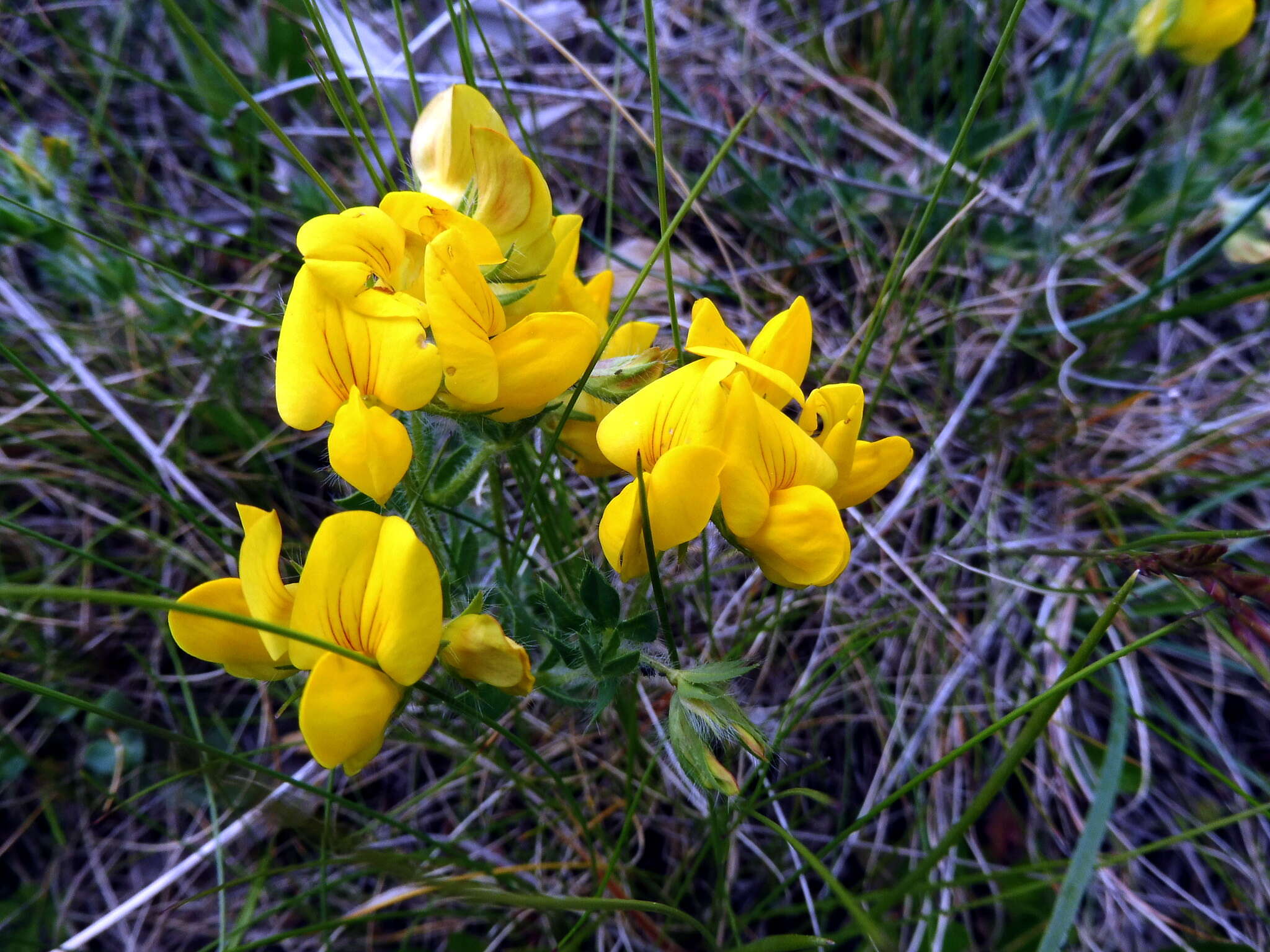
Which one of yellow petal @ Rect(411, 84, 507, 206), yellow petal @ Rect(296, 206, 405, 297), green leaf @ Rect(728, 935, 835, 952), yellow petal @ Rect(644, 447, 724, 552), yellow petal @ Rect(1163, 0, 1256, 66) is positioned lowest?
green leaf @ Rect(728, 935, 835, 952)

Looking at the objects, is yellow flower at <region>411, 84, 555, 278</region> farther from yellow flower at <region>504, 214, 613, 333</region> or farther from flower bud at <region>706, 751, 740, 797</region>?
flower bud at <region>706, 751, 740, 797</region>

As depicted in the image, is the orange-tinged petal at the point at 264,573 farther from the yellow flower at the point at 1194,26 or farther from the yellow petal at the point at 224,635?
the yellow flower at the point at 1194,26

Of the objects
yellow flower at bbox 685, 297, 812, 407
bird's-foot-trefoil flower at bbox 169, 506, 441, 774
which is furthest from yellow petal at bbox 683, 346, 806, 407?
bird's-foot-trefoil flower at bbox 169, 506, 441, 774

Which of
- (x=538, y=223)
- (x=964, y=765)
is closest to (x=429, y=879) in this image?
(x=538, y=223)

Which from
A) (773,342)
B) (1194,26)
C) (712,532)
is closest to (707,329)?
(773,342)

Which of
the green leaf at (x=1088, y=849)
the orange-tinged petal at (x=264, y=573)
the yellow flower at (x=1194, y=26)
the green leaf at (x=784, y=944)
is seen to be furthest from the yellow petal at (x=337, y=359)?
the yellow flower at (x=1194, y=26)

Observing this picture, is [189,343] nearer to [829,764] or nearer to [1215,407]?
[829,764]
